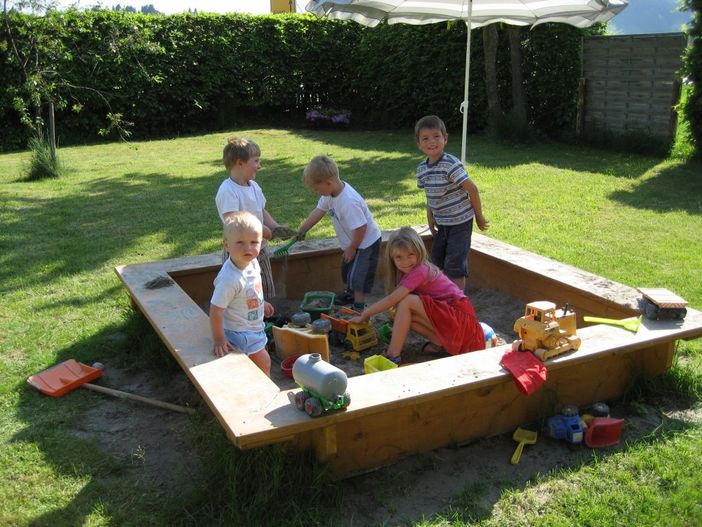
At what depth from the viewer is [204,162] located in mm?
10586

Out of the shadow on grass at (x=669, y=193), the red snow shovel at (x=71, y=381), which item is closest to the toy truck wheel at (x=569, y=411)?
the red snow shovel at (x=71, y=381)

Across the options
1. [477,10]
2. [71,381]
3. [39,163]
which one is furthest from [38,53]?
[71,381]

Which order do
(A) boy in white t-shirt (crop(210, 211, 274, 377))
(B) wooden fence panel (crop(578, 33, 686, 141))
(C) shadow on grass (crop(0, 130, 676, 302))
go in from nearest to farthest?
(A) boy in white t-shirt (crop(210, 211, 274, 377))
(C) shadow on grass (crop(0, 130, 676, 302))
(B) wooden fence panel (crop(578, 33, 686, 141))

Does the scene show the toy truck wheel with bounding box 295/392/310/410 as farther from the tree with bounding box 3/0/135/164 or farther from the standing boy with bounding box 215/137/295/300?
the tree with bounding box 3/0/135/164

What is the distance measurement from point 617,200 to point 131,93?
386 inches

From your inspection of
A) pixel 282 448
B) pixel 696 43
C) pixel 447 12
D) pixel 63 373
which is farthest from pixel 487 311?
pixel 696 43

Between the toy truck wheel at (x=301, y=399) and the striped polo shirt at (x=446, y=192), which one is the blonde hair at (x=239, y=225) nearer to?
the toy truck wheel at (x=301, y=399)

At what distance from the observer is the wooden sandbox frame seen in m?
2.52

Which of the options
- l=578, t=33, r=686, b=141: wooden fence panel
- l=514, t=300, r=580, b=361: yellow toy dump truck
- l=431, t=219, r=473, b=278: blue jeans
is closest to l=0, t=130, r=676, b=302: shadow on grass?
l=578, t=33, r=686, b=141: wooden fence panel

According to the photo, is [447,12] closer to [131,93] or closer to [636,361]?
[636,361]

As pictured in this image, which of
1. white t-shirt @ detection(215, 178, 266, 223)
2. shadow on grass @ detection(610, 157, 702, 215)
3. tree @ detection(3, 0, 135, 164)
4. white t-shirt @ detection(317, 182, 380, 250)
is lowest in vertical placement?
shadow on grass @ detection(610, 157, 702, 215)

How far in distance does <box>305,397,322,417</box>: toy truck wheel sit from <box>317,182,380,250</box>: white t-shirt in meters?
2.09

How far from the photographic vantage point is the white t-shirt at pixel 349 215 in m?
4.38

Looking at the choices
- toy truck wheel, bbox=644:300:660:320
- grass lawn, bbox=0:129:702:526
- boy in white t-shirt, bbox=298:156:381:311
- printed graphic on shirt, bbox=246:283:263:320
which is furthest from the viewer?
boy in white t-shirt, bbox=298:156:381:311
